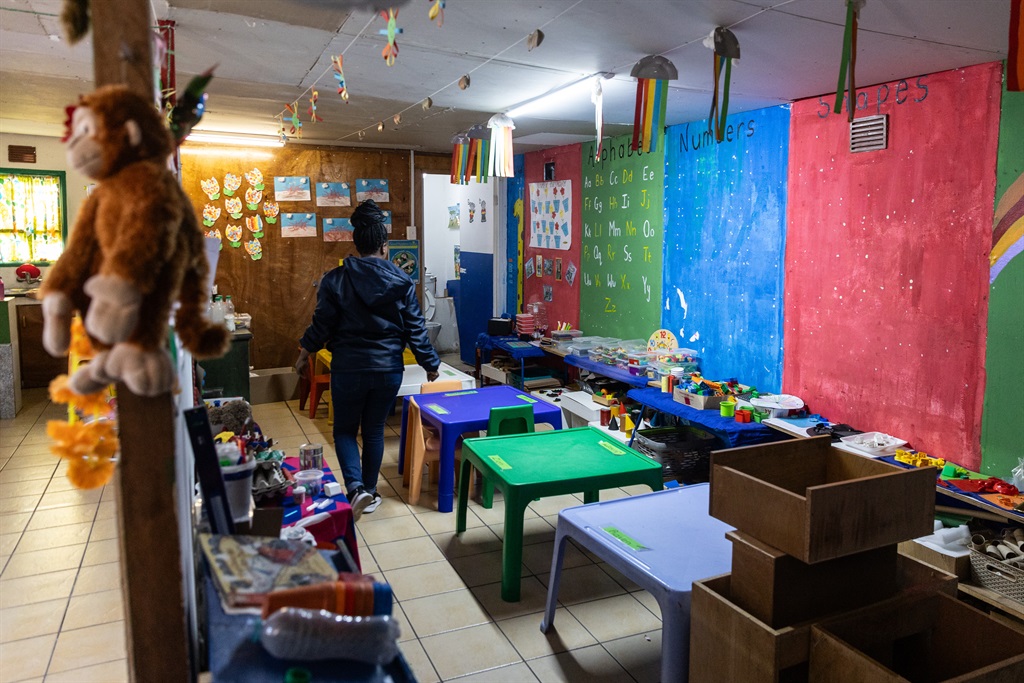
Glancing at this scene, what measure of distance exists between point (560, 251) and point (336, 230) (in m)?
2.48

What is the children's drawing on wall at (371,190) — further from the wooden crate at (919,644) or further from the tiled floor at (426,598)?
the wooden crate at (919,644)

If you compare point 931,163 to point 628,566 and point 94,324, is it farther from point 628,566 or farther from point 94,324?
point 94,324

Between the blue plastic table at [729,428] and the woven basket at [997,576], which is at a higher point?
the blue plastic table at [729,428]

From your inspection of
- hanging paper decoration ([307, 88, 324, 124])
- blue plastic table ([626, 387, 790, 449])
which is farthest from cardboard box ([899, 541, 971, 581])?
hanging paper decoration ([307, 88, 324, 124])

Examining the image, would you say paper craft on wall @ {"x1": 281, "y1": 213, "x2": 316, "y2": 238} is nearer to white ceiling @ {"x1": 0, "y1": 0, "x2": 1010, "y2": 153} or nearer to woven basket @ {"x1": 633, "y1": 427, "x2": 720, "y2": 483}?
white ceiling @ {"x1": 0, "y1": 0, "x2": 1010, "y2": 153}

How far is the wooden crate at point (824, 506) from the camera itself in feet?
6.31

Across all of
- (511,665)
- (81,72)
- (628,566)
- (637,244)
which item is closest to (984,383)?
(628,566)

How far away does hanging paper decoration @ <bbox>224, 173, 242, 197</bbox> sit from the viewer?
724 centimetres

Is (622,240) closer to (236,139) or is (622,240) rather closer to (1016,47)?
(236,139)

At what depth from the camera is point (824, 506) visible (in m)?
1.91

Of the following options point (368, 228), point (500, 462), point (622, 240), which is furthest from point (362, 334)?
point (622, 240)

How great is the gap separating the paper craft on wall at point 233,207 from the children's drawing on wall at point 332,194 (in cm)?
Answer: 80

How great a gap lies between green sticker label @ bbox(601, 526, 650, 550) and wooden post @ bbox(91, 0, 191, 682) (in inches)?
62.7

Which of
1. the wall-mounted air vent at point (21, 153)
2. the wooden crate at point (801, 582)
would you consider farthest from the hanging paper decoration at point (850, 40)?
the wall-mounted air vent at point (21, 153)
